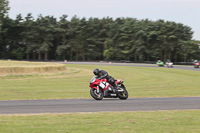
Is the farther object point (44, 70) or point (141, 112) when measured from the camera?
point (44, 70)

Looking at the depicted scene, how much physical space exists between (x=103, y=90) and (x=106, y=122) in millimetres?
5448

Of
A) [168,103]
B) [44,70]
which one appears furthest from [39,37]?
[168,103]

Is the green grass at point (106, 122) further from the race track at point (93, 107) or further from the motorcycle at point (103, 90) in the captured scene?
the motorcycle at point (103, 90)

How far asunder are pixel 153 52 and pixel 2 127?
240ft

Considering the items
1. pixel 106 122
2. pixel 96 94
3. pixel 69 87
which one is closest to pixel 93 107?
pixel 96 94

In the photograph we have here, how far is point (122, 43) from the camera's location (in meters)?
83.1

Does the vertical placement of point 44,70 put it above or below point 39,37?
below

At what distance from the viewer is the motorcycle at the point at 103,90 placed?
532 inches

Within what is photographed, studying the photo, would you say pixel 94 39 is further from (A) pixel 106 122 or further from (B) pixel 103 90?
(A) pixel 106 122

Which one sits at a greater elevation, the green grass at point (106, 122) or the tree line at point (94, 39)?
the tree line at point (94, 39)

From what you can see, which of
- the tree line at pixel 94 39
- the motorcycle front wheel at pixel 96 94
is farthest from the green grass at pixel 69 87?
the tree line at pixel 94 39

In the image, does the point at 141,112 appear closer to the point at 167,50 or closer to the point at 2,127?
the point at 2,127

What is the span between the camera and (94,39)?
286 feet

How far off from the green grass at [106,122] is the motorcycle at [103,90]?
375cm
